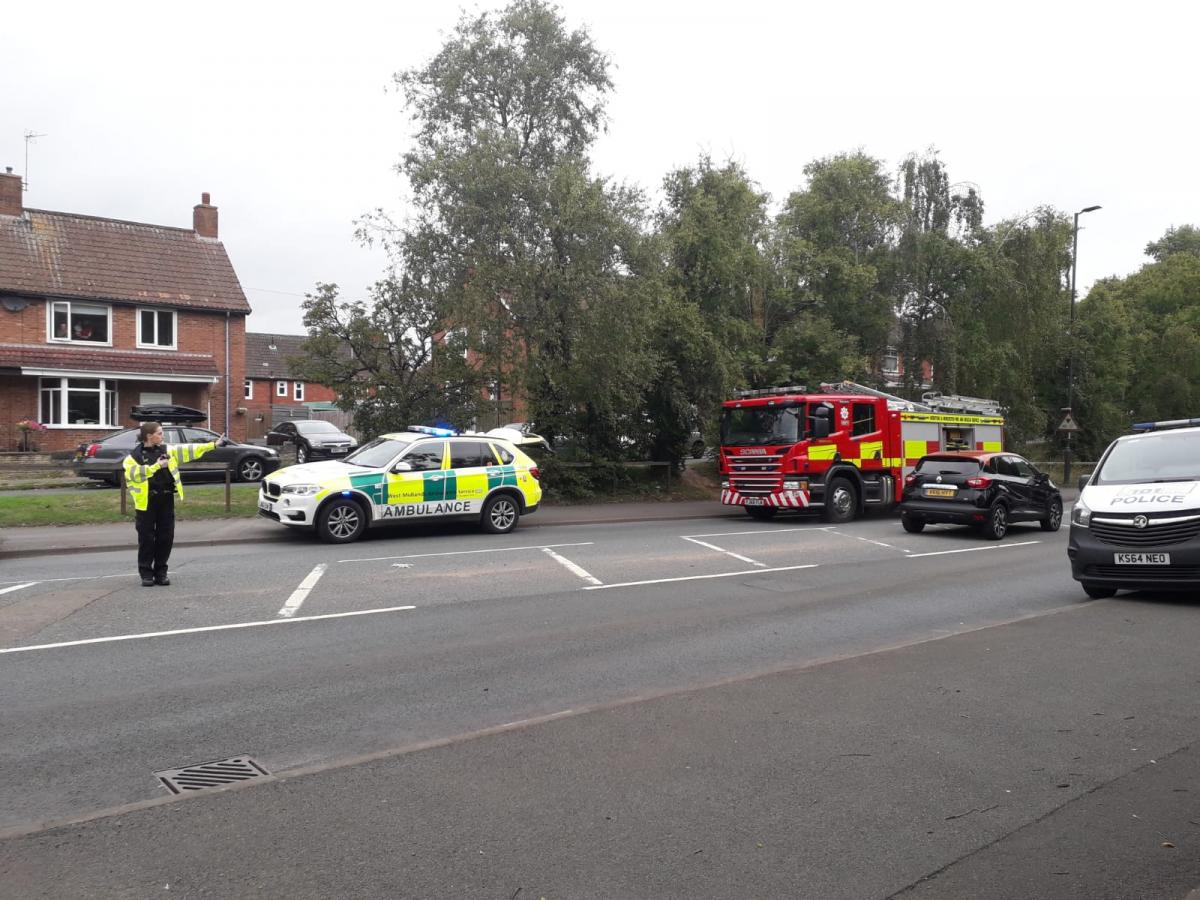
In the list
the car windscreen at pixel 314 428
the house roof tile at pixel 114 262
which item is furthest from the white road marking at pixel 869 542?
the house roof tile at pixel 114 262

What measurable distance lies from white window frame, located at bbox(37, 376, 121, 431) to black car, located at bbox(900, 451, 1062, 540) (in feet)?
82.5

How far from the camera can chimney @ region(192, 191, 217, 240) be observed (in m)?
34.4

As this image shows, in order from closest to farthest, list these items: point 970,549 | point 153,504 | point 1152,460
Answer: point 153,504 < point 1152,460 < point 970,549

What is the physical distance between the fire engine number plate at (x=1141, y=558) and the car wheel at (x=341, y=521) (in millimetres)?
10218

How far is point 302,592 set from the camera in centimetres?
984

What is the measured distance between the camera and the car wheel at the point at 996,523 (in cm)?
1631

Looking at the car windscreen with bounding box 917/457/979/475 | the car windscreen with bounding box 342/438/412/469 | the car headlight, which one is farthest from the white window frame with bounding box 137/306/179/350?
the car windscreen with bounding box 917/457/979/475

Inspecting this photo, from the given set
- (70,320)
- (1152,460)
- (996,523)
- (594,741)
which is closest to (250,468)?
(70,320)

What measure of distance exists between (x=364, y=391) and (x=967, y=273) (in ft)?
71.7

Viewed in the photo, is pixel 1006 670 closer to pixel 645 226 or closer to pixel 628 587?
pixel 628 587

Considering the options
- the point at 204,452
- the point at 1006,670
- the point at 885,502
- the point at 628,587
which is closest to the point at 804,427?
the point at 885,502

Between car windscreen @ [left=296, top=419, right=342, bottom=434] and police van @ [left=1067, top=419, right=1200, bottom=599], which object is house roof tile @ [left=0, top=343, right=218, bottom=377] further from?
police van @ [left=1067, top=419, right=1200, bottom=599]

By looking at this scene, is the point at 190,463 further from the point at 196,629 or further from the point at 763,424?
the point at 196,629

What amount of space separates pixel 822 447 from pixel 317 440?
15735 mm
